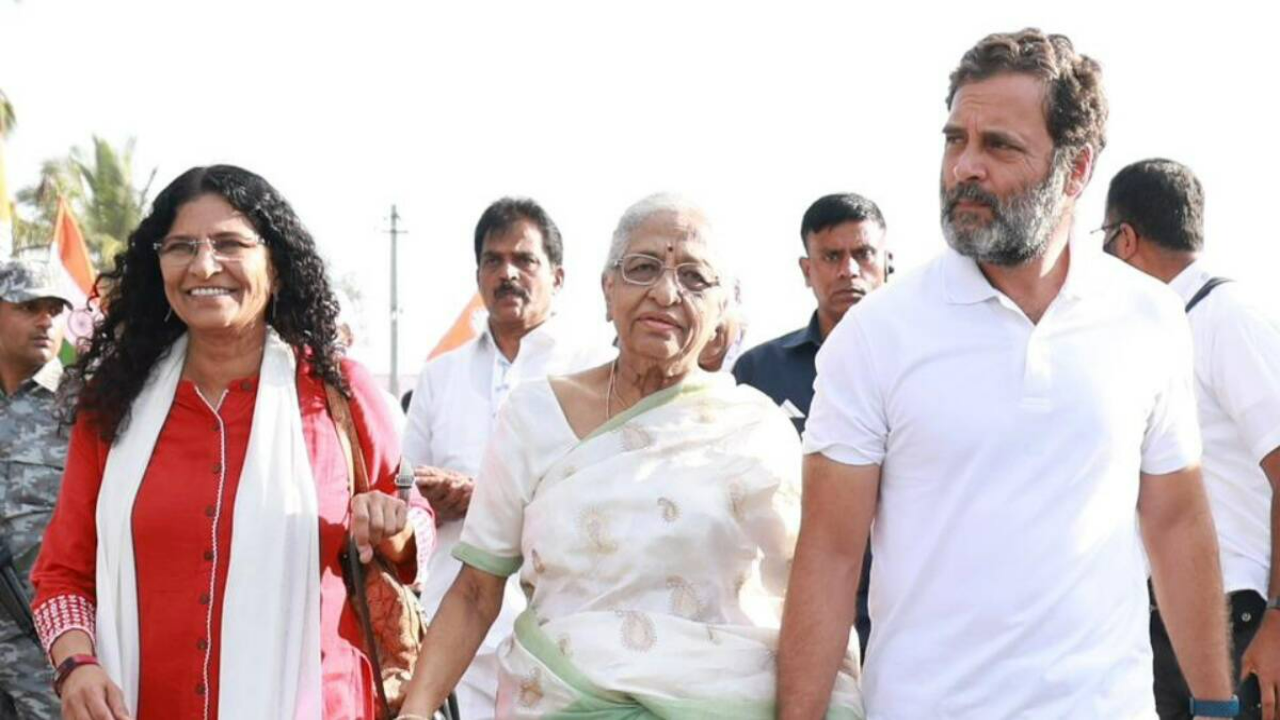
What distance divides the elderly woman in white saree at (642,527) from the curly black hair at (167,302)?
0.64 meters

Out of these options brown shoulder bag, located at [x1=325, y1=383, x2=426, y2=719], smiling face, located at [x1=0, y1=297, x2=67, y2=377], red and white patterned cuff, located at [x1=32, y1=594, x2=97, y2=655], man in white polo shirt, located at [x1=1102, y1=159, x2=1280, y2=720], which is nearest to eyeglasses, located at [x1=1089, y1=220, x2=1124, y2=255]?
man in white polo shirt, located at [x1=1102, y1=159, x2=1280, y2=720]

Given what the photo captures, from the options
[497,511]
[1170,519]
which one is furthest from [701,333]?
[1170,519]

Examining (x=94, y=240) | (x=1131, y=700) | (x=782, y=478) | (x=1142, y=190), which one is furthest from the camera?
(x=94, y=240)

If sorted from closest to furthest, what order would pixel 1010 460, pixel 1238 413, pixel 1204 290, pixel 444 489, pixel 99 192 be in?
pixel 1010 460 < pixel 1238 413 < pixel 1204 290 < pixel 444 489 < pixel 99 192

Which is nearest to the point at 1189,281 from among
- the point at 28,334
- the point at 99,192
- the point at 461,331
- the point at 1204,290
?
the point at 1204,290

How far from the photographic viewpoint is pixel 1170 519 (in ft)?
12.3

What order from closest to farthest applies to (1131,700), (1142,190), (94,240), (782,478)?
(1131,700) < (782,478) < (1142,190) < (94,240)

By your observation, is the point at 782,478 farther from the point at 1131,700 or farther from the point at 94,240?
the point at 94,240

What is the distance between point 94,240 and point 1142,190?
140ft

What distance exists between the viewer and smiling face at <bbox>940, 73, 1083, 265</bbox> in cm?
362

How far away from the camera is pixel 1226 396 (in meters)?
5.51

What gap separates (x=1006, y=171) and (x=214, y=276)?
190cm

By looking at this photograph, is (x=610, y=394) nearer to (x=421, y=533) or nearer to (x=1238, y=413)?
(x=421, y=533)

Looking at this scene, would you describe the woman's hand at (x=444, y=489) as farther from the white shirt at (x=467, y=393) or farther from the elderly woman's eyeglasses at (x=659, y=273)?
the elderly woman's eyeglasses at (x=659, y=273)
